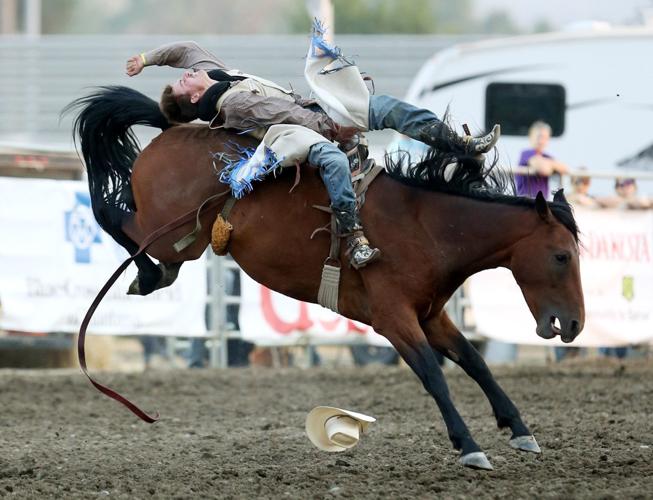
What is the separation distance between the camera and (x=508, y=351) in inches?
436

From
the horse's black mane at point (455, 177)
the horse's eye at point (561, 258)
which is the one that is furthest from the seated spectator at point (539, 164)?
the horse's eye at point (561, 258)

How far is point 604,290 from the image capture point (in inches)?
387

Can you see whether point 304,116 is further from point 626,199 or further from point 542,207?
point 626,199

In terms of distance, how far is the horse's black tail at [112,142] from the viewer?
21.0 feet

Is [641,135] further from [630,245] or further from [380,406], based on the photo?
[380,406]

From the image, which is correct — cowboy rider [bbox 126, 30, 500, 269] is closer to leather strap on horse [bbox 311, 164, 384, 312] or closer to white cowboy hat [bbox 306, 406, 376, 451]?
leather strap on horse [bbox 311, 164, 384, 312]

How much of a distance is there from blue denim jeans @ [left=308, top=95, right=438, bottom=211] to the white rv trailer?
21.0 feet

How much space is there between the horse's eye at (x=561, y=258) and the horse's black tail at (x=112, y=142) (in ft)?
6.93

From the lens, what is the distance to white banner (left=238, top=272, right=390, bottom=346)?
32.4 feet

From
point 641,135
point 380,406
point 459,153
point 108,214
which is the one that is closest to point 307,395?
point 380,406

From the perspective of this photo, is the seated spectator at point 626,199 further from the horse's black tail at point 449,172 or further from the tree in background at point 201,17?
the tree in background at point 201,17

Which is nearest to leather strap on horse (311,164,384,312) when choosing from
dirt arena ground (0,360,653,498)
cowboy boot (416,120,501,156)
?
cowboy boot (416,120,501,156)

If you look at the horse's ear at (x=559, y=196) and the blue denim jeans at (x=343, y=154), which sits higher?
the blue denim jeans at (x=343, y=154)

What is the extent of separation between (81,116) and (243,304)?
3.65 m
